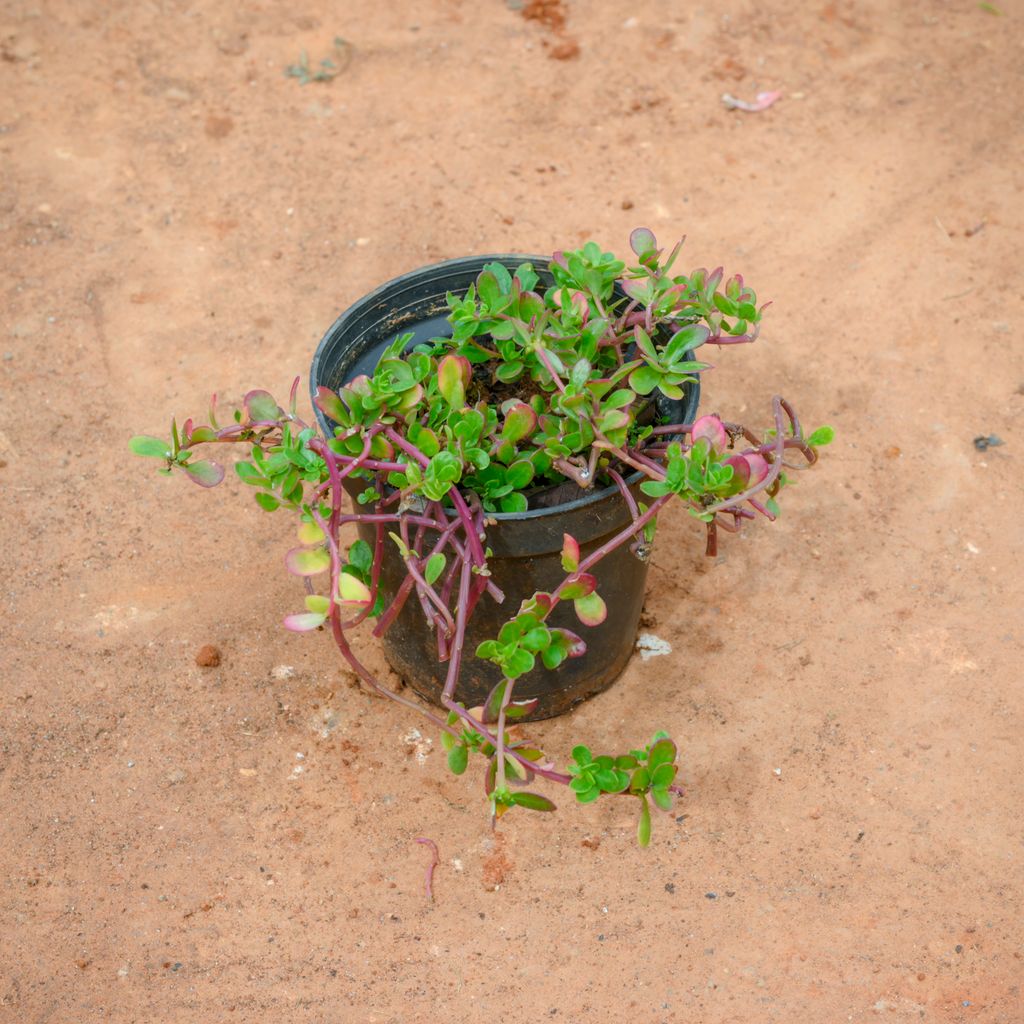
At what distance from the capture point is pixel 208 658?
2367mm

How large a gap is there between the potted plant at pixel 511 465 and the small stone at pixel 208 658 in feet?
1.68

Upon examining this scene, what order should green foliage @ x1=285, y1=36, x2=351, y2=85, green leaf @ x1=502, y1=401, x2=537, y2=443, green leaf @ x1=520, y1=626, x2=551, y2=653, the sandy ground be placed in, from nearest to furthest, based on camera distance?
green leaf @ x1=520, y1=626, x2=551, y2=653 < green leaf @ x1=502, y1=401, x2=537, y2=443 < the sandy ground < green foliage @ x1=285, y1=36, x2=351, y2=85

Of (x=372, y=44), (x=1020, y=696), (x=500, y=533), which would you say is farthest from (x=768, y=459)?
(x=372, y=44)

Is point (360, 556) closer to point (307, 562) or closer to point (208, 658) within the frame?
point (307, 562)

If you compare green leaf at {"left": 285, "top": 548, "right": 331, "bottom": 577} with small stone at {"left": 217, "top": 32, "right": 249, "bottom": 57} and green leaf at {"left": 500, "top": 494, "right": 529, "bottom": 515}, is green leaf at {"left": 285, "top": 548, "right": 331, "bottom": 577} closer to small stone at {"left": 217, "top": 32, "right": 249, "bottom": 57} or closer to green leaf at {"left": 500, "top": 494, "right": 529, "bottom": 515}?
green leaf at {"left": 500, "top": 494, "right": 529, "bottom": 515}

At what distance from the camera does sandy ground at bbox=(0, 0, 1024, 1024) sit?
201 cm

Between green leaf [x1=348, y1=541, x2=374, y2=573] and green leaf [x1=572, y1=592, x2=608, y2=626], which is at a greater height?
green leaf [x1=572, y1=592, x2=608, y2=626]

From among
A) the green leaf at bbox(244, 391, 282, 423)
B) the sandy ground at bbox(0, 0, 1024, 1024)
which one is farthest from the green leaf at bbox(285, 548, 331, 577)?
the sandy ground at bbox(0, 0, 1024, 1024)

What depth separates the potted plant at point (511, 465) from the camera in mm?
1687

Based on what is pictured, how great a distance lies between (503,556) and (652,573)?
77 cm

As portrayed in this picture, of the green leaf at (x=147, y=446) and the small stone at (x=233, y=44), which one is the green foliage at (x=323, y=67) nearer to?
the small stone at (x=233, y=44)

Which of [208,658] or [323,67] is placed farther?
[323,67]

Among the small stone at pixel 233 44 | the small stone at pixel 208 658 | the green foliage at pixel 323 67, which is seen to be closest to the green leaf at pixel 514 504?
the small stone at pixel 208 658

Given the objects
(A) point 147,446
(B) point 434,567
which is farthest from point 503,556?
(A) point 147,446
